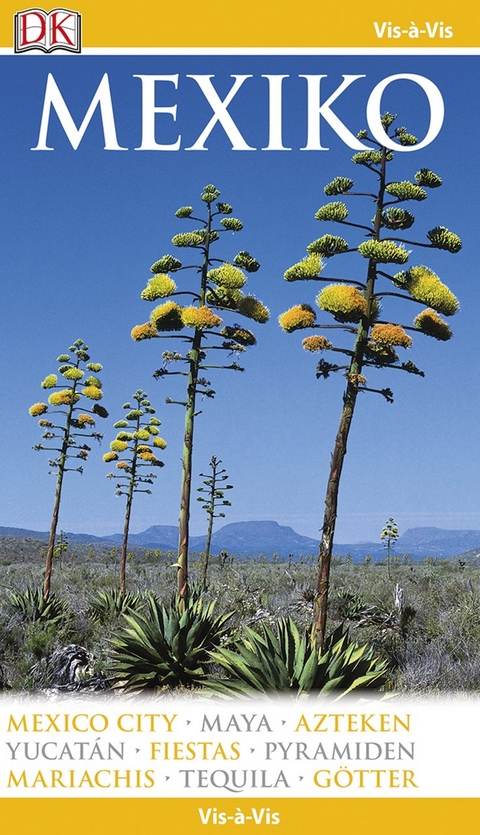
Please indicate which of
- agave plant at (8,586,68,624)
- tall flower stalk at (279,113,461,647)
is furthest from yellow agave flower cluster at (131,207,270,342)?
agave plant at (8,586,68,624)

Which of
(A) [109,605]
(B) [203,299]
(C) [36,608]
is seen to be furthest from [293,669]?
(A) [109,605]

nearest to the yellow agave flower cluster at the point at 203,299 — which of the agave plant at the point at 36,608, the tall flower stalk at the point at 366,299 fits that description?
the tall flower stalk at the point at 366,299

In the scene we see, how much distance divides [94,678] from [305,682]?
3249mm

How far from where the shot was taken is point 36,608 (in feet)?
38.5

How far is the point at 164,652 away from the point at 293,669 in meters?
2.15

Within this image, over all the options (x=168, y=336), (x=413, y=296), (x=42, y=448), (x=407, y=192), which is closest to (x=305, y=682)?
(x=413, y=296)

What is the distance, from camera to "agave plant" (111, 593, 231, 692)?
697 centimetres

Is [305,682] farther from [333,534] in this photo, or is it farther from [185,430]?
[185,430]

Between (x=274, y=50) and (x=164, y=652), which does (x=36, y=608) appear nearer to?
(x=164, y=652)

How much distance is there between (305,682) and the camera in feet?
16.8

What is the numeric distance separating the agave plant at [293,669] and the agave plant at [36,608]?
21.5 ft

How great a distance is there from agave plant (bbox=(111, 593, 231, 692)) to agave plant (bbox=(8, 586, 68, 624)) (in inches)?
174
